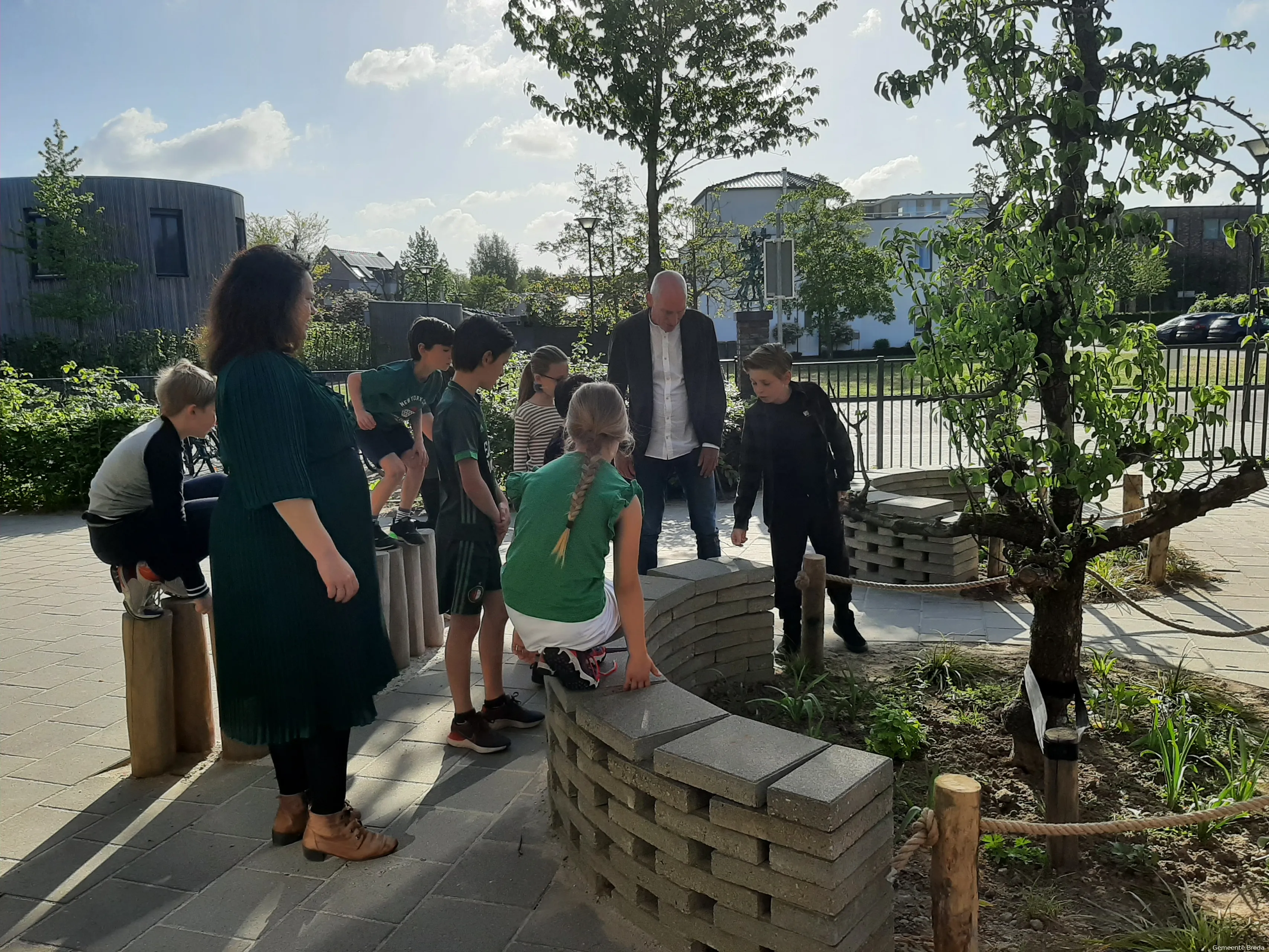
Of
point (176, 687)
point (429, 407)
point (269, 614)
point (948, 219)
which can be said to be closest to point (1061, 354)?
point (948, 219)

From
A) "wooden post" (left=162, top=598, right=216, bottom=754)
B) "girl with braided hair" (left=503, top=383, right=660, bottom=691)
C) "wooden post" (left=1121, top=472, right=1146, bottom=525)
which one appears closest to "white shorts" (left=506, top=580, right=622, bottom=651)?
"girl with braided hair" (left=503, top=383, right=660, bottom=691)

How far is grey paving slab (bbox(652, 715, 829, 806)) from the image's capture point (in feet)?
7.33

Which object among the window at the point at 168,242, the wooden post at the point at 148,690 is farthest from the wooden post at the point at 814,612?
the window at the point at 168,242

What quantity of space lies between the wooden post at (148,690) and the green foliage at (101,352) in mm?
23251

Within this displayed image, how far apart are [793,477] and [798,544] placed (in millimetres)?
379

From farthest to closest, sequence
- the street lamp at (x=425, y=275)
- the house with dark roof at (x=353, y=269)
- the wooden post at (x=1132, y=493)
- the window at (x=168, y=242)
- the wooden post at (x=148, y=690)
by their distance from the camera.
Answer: the house with dark roof at (x=353, y=269) → the street lamp at (x=425, y=275) → the window at (x=168, y=242) → the wooden post at (x=1132, y=493) → the wooden post at (x=148, y=690)

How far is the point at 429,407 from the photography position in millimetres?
6191

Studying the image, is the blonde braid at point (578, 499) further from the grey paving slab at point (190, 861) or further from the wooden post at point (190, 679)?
the wooden post at point (190, 679)

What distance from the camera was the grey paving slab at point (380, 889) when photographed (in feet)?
8.95

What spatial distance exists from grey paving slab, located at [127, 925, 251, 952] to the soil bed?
71.2 inches

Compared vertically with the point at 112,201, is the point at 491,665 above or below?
below

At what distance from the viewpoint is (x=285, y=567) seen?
277 cm

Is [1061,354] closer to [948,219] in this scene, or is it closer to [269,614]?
[948,219]

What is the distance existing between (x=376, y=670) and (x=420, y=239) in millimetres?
75974
